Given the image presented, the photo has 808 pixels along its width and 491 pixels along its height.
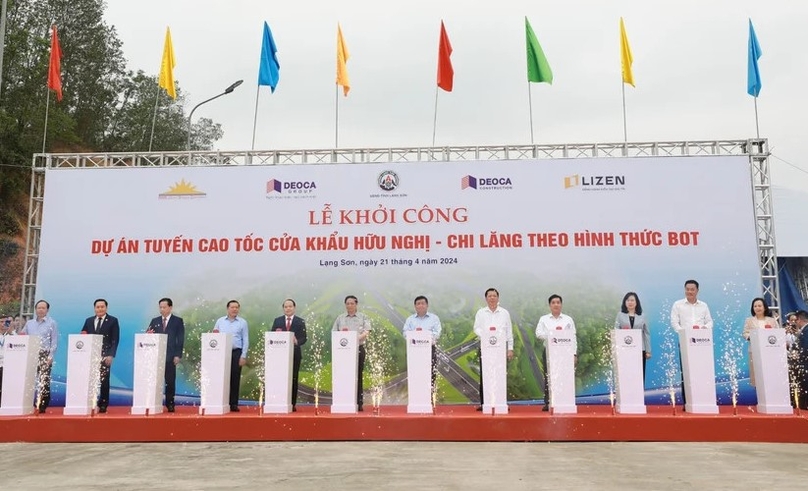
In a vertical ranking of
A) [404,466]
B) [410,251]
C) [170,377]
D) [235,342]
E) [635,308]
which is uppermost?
[410,251]

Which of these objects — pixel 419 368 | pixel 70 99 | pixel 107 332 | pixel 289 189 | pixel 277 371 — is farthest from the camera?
pixel 70 99

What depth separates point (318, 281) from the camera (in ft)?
25.7

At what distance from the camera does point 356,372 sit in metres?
5.99

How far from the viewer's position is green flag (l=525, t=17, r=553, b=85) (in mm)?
8656

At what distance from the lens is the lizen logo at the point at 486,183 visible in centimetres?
783

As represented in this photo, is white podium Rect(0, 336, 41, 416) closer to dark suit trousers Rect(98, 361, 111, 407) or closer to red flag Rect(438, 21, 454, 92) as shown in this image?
dark suit trousers Rect(98, 361, 111, 407)

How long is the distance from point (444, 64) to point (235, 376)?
4931mm

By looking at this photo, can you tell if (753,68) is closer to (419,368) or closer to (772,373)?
(772,373)

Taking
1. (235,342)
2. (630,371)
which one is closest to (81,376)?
(235,342)

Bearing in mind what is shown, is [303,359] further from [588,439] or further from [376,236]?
[588,439]

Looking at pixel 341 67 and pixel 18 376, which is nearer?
pixel 18 376

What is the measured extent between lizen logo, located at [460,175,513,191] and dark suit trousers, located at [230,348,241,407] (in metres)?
3.26

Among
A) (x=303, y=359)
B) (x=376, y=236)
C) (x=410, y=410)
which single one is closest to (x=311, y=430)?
(x=410, y=410)

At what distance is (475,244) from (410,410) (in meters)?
2.60
